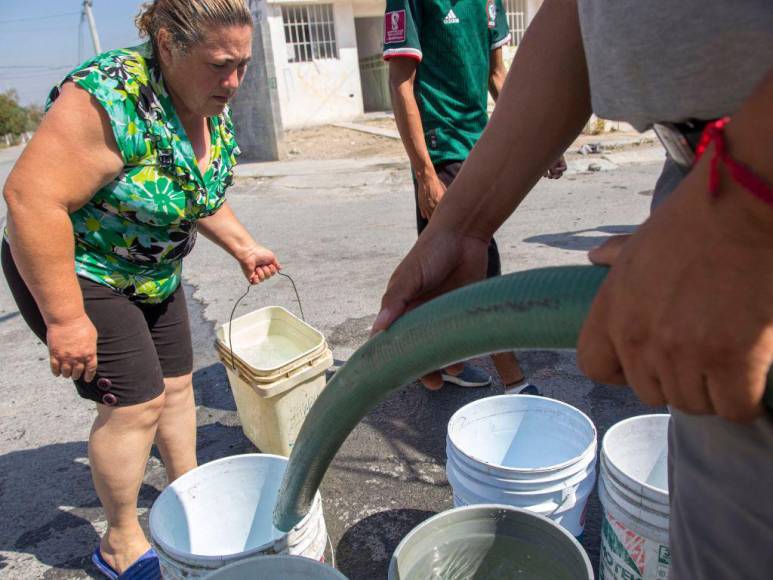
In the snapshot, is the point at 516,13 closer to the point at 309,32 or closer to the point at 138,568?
the point at 309,32

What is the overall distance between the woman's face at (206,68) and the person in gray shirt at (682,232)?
40.5 inches

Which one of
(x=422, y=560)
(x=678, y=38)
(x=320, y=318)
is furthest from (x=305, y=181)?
(x=678, y=38)

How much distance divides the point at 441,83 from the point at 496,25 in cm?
41

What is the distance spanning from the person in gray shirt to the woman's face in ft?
3.38

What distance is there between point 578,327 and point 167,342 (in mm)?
1839

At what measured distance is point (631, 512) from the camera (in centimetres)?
170

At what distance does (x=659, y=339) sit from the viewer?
63cm

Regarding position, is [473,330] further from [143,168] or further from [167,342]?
[167,342]

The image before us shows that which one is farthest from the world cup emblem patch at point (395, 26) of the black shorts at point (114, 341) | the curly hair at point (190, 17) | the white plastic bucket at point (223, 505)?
the white plastic bucket at point (223, 505)

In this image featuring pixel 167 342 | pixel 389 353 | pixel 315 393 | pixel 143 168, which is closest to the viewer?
pixel 389 353

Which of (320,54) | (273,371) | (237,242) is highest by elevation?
(320,54)

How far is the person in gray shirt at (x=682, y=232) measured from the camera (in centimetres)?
60

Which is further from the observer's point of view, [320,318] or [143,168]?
[320,318]

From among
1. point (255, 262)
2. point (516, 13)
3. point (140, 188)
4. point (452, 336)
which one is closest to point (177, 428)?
point (255, 262)
